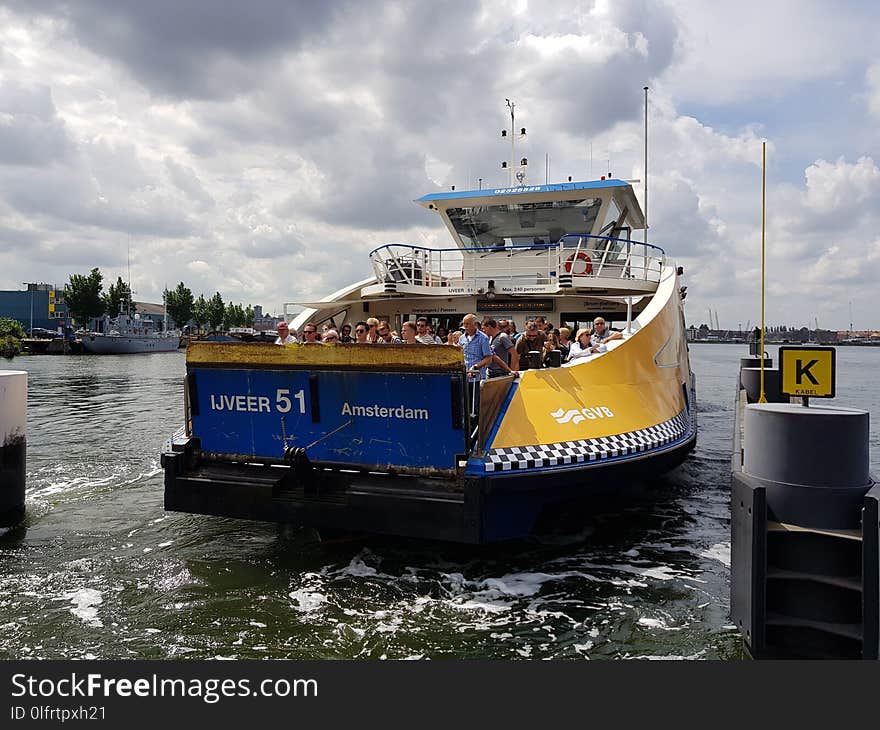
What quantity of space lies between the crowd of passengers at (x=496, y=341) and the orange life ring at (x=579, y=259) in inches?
40.9

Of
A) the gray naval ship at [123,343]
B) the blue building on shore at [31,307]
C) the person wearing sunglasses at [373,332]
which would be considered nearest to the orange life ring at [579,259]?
the person wearing sunglasses at [373,332]

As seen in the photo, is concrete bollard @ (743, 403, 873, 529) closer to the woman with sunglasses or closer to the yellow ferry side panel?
the yellow ferry side panel

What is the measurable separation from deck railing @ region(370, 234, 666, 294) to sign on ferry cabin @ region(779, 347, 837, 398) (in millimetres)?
3668

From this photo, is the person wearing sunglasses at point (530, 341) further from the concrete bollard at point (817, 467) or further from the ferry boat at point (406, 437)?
the concrete bollard at point (817, 467)

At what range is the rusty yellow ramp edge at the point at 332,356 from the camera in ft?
16.0

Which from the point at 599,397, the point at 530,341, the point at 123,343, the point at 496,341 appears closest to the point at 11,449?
the point at 496,341

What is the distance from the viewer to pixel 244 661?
148 inches

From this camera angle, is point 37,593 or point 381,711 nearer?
point 381,711

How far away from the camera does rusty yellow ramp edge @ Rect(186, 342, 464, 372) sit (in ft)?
16.0

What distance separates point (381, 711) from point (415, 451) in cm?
224

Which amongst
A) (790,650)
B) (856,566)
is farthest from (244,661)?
(856,566)

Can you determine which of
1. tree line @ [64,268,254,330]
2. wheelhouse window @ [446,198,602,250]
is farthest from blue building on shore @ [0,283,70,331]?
wheelhouse window @ [446,198,602,250]

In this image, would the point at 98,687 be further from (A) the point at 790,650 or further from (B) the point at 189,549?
(A) the point at 790,650

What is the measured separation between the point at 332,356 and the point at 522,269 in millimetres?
6121
